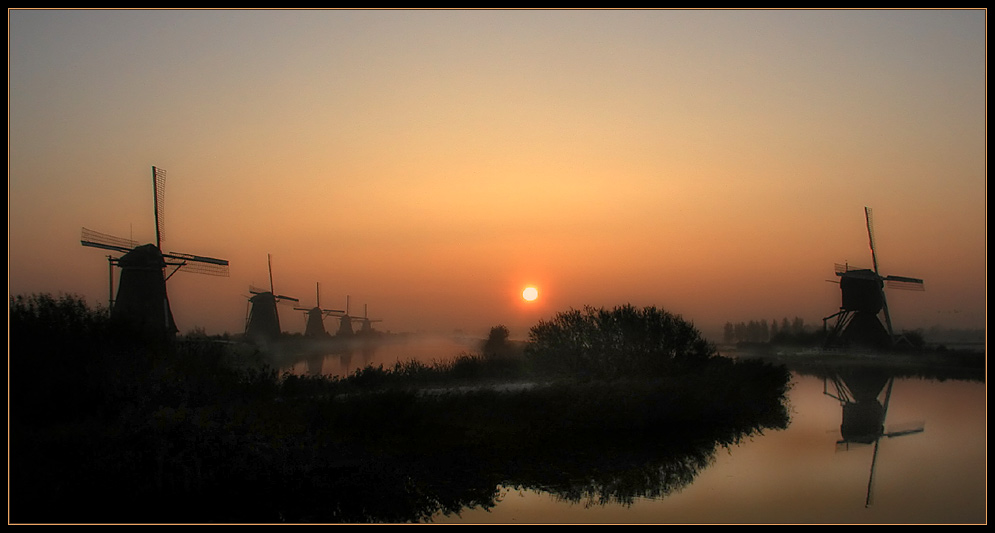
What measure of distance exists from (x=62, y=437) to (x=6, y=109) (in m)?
6.73

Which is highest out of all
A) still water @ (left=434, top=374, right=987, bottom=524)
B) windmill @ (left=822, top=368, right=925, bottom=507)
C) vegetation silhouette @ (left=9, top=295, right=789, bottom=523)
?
vegetation silhouette @ (left=9, top=295, right=789, bottom=523)

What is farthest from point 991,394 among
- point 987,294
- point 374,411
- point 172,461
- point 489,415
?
point 172,461

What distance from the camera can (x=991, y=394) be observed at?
16.4m

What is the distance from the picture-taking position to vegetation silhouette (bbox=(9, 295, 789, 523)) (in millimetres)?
14492

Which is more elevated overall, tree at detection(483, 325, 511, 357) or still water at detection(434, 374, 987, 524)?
tree at detection(483, 325, 511, 357)

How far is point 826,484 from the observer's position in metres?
17.8

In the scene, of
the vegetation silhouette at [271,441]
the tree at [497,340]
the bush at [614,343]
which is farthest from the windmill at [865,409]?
the tree at [497,340]

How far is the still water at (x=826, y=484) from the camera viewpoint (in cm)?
1480

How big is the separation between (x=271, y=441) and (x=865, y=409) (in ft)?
93.6

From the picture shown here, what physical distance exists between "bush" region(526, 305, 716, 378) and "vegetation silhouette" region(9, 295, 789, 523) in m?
7.44

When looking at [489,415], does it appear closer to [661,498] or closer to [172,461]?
[661,498]

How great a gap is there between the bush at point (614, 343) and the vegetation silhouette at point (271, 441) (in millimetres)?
7443

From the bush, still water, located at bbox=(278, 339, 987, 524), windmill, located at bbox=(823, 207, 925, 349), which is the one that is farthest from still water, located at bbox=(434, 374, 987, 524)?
windmill, located at bbox=(823, 207, 925, 349)

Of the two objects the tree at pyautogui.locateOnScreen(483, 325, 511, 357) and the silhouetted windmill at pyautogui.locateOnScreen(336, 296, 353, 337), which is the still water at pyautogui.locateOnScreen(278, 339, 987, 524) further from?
the silhouetted windmill at pyautogui.locateOnScreen(336, 296, 353, 337)
